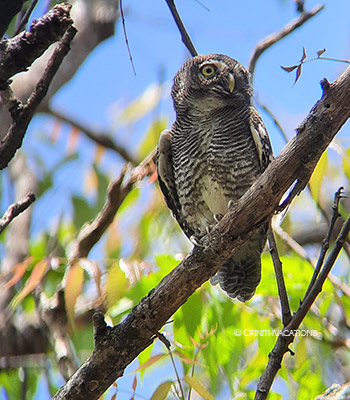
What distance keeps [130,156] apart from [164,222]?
1653 mm

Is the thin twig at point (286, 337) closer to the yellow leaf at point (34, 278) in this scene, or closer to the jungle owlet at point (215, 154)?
the jungle owlet at point (215, 154)

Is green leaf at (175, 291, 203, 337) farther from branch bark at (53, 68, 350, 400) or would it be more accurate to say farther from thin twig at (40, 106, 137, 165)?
thin twig at (40, 106, 137, 165)

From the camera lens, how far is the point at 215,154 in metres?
3.48

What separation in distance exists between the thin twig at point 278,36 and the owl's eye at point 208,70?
25 cm

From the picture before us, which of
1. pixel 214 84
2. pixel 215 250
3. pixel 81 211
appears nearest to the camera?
pixel 215 250

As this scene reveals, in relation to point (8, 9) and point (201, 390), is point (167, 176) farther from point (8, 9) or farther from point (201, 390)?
point (8, 9)

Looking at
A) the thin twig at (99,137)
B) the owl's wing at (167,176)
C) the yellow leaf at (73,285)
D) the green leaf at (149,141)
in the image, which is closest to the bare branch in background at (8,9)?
the yellow leaf at (73,285)

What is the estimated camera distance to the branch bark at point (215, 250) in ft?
6.91

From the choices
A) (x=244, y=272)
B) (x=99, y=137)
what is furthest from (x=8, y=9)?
(x=99, y=137)

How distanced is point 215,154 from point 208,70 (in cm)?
69

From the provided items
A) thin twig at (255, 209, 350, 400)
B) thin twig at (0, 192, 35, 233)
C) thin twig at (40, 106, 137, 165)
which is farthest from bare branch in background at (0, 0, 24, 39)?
thin twig at (40, 106, 137, 165)

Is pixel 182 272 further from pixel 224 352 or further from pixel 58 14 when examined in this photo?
pixel 58 14

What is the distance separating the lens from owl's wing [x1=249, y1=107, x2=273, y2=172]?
3.37m

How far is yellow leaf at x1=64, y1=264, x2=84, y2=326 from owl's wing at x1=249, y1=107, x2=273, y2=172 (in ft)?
3.88
